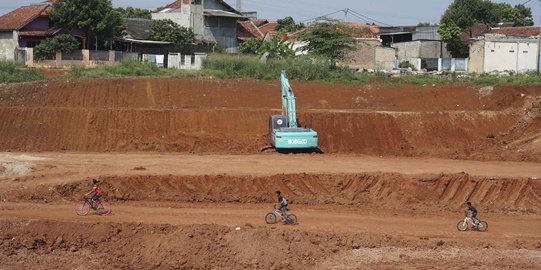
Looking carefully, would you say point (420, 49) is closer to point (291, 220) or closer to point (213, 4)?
point (213, 4)

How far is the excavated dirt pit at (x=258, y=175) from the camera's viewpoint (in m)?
20.3

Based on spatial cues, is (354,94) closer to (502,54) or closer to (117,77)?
(117,77)

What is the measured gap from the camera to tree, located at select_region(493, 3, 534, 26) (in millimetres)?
97300

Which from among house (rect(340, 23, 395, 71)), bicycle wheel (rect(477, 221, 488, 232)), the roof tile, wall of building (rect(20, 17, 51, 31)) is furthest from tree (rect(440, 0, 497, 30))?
bicycle wheel (rect(477, 221, 488, 232))

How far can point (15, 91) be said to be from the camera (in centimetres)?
3838

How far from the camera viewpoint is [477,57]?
2346 inches

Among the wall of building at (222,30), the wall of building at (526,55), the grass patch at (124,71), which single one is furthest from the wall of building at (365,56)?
the grass patch at (124,71)

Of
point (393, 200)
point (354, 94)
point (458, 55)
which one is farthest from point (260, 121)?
point (458, 55)

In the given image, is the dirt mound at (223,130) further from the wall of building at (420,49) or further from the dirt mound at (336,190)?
the wall of building at (420,49)

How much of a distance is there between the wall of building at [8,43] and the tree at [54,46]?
8.04ft

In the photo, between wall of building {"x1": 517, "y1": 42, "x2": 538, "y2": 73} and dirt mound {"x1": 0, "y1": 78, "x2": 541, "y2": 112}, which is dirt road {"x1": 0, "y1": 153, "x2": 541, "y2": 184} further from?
wall of building {"x1": 517, "y1": 42, "x2": 538, "y2": 73}

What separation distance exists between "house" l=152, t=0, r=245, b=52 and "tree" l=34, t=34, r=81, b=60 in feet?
48.0

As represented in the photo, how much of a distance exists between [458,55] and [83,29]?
116 ft

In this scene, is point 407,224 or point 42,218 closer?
point 42,218
